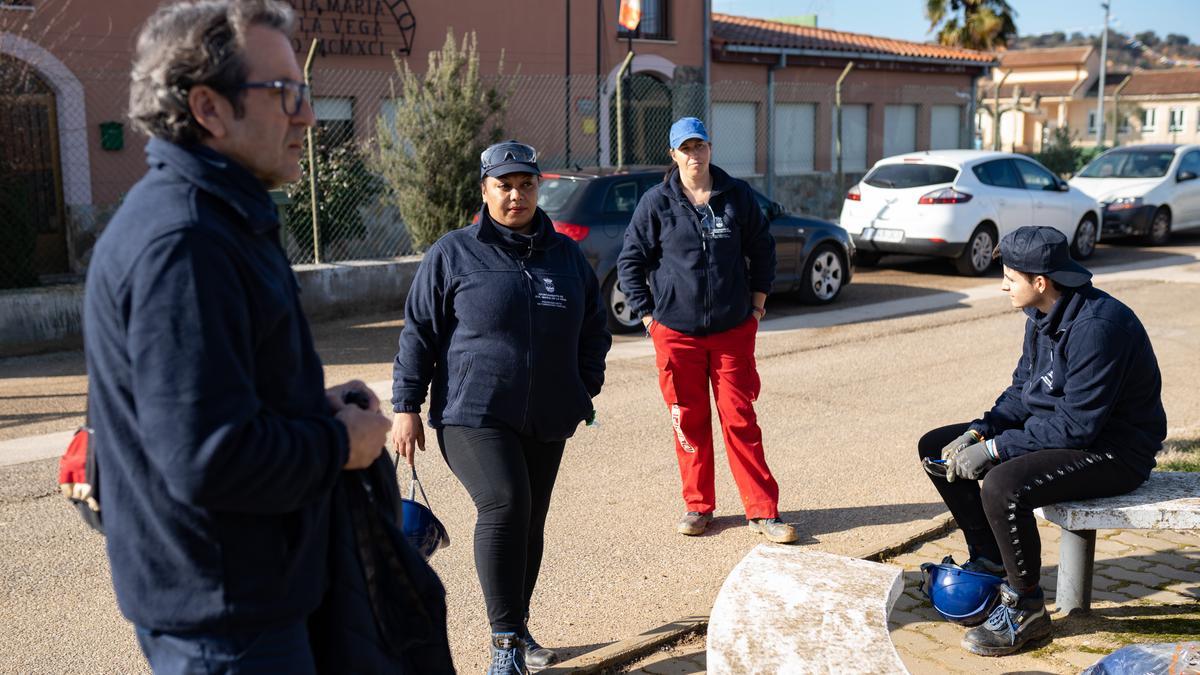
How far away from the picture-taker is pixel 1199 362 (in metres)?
9.62

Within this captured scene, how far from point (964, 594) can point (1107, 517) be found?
0.59m

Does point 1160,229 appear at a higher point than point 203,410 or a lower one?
lower

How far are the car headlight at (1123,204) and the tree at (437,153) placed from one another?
10884mm

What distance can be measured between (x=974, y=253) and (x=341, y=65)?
946cm

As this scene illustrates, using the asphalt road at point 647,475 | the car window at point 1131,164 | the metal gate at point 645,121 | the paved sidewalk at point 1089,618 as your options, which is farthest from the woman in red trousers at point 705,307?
the car window at point 1131,164

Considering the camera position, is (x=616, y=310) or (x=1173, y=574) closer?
(x=1173, y=574)

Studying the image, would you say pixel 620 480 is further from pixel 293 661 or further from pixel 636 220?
pixel 293 661

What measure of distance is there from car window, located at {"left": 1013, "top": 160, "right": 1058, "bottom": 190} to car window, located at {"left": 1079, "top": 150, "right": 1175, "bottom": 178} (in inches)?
168

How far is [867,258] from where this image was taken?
53.7 ft

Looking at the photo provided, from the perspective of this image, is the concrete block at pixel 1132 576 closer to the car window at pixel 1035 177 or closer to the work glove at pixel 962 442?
the work glove at pixel 962 442

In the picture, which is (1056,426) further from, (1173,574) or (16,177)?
(16,177)

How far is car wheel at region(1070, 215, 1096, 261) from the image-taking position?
16.8 metres

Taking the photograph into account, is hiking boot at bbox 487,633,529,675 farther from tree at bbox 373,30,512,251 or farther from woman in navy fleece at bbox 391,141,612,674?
tree at bbox 373,30,512,251

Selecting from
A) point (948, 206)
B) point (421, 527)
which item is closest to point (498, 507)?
point (421, 527)
